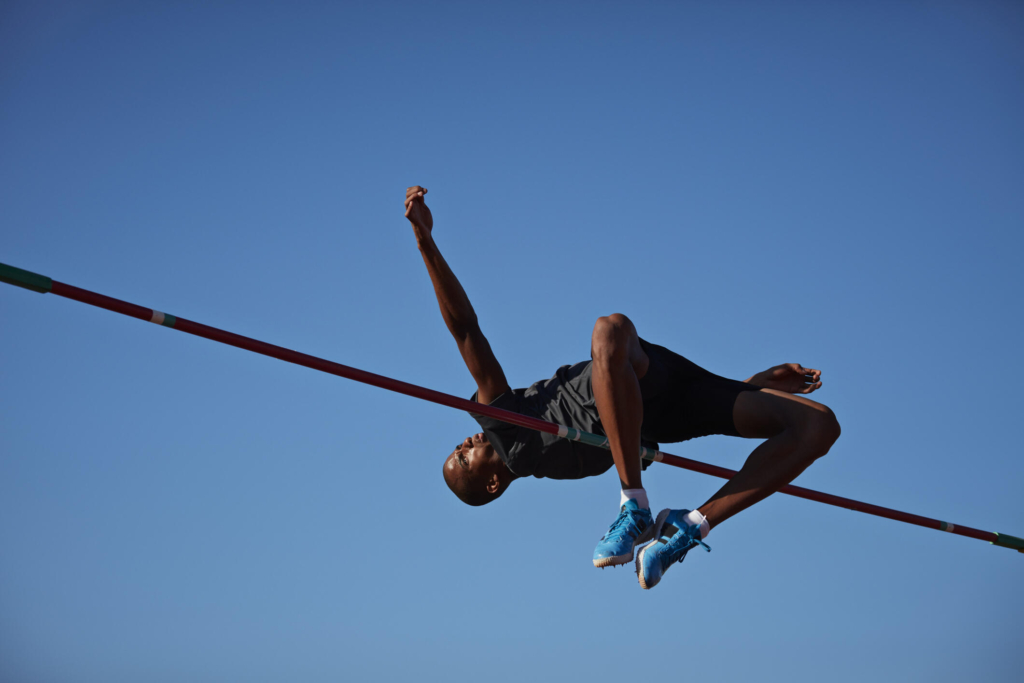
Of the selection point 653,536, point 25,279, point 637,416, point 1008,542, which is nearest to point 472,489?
point 637,416

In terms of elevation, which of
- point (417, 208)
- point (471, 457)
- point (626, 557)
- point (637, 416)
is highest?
point (417, 208)

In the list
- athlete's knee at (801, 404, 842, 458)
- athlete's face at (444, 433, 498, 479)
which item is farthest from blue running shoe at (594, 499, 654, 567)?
athlete's face at (444, 433, 498, 479)

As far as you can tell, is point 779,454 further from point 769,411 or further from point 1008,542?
point 1008,542

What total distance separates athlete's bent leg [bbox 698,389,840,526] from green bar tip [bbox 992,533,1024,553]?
3.17 m

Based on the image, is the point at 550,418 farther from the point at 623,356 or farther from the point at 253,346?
the point at 253,346

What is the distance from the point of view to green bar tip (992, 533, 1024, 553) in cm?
652

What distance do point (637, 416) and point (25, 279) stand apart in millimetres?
2472

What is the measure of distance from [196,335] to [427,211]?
1.21 metres

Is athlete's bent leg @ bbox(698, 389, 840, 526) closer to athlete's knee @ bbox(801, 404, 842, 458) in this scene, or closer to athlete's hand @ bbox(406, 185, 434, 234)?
athlete's knee @ bbox(801, 404, 842, 458)

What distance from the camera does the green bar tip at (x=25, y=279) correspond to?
12.5 feet

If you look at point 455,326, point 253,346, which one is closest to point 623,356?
point 455,326

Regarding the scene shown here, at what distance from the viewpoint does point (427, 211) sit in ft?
15.5

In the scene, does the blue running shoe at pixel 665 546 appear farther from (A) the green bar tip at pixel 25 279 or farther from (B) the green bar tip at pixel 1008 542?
(B) the green bar tip at pixel 1008 542

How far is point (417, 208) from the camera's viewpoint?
15.3ft
